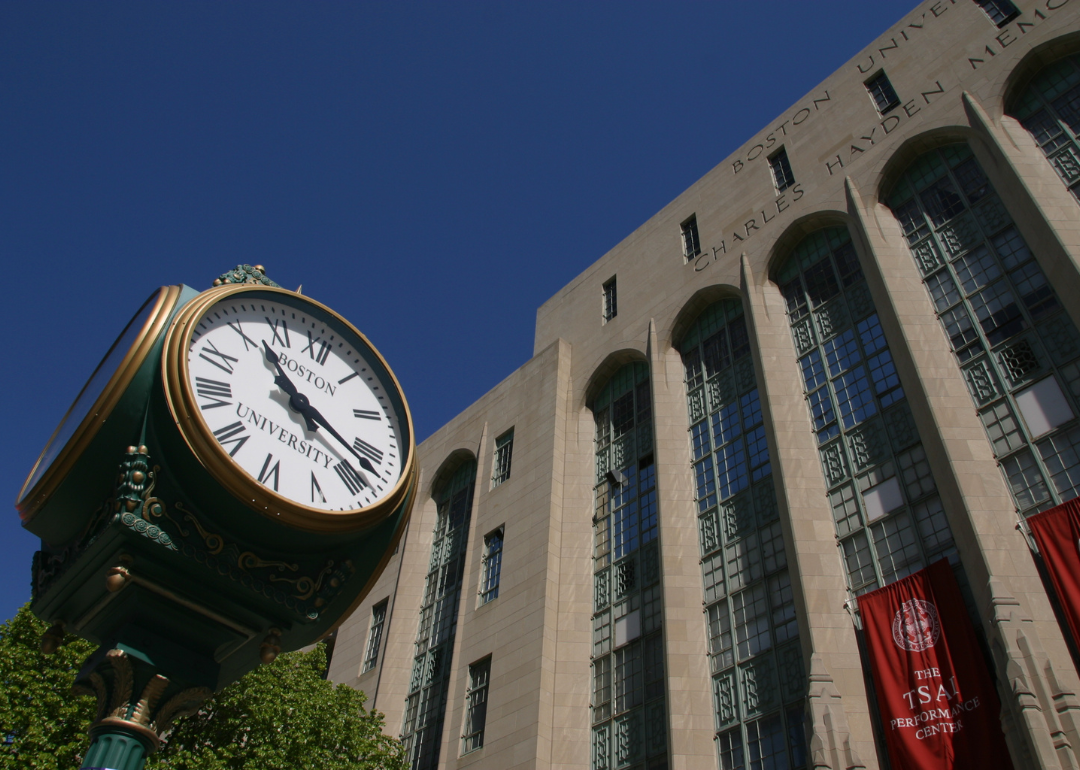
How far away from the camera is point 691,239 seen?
96.4ft

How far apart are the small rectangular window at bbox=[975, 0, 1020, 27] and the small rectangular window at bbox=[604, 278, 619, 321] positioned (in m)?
14.5

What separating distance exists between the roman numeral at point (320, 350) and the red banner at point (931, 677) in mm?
12891

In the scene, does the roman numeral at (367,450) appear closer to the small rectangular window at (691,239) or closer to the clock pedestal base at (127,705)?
the clock pedestal base at (127,705)

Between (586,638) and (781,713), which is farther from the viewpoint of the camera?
(586,638)

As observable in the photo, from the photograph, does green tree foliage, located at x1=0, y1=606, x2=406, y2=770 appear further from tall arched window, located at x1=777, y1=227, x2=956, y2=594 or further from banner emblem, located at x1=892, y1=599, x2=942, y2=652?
tall arched window, located at x1=777, y1=227, x2=956, y2=594

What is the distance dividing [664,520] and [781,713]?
6.39 metres

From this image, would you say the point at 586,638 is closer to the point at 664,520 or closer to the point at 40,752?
the point at 664,520

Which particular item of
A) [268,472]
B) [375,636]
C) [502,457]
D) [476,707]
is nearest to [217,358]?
[268,472]

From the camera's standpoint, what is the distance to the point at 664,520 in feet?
74.6

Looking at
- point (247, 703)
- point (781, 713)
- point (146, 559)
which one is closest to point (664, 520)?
point (781, 713)

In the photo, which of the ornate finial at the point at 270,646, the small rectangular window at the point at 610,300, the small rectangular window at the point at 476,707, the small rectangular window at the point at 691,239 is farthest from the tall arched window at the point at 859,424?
the ornate finial at the point at 270,646

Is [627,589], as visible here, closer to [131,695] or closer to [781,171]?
[781,171]

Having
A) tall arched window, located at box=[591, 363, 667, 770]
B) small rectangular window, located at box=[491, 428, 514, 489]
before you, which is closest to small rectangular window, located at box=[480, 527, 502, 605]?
small rectangular window, located at box=[491, 428, 514, 489]

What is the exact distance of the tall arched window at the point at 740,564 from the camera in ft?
58.4
